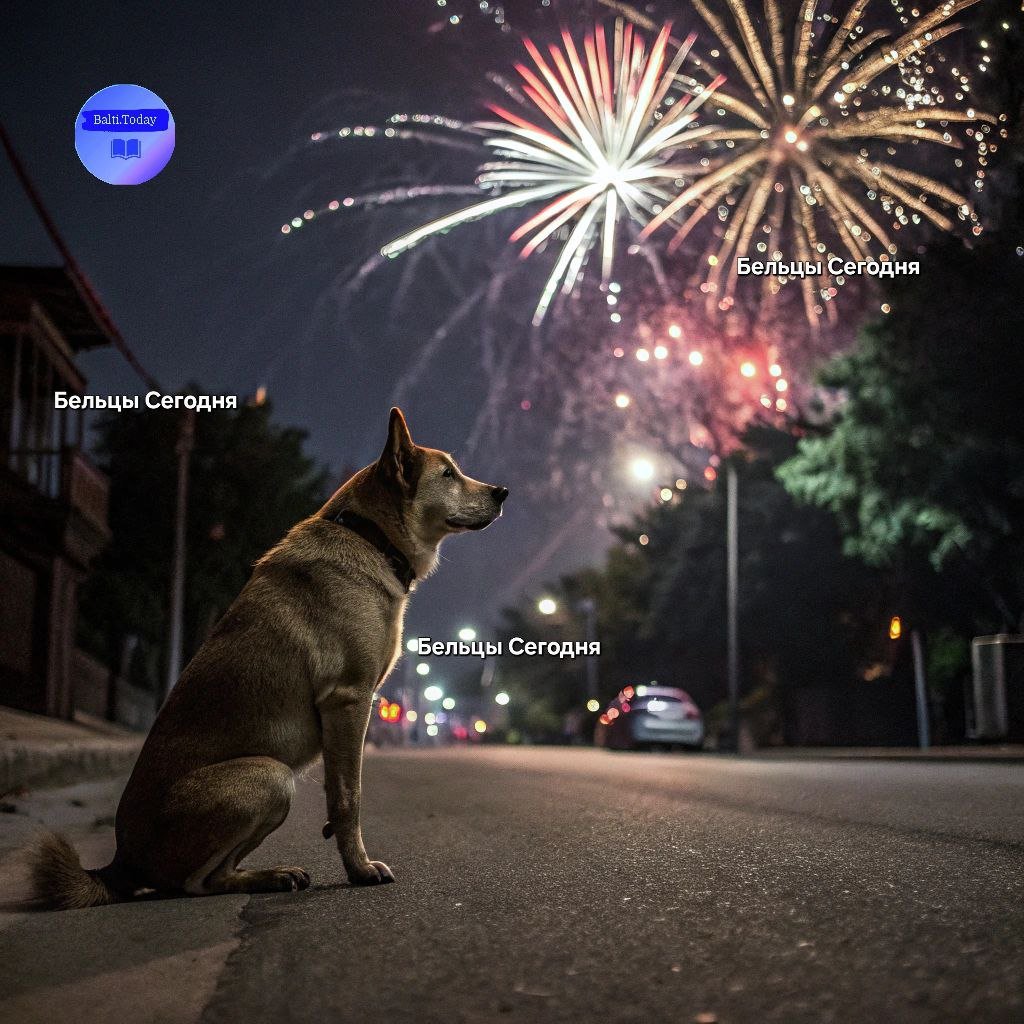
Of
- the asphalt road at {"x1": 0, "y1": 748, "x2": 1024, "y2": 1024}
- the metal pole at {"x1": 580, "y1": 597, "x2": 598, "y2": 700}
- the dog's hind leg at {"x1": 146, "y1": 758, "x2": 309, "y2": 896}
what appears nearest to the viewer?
the asphalt road at {"x1": 0, "y1": 748, "x2": 1024, "y2": 1024}

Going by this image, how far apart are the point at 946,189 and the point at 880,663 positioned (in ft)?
58.3

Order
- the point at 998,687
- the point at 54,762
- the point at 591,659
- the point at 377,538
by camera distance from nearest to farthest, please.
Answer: the point at 377,538 → the point at 54,762 → the point at 998,687 → the point at 591,659

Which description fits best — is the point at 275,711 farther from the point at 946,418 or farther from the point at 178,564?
the point at 946,418

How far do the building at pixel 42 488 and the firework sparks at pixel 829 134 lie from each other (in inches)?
462

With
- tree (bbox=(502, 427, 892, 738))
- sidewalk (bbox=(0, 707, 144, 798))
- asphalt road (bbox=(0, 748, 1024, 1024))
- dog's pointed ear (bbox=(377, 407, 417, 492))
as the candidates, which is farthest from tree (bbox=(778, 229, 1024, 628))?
dog's pointed ear (bbox=(377, 407, 417, 492))

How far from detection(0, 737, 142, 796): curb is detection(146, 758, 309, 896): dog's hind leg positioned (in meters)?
A: 4.63

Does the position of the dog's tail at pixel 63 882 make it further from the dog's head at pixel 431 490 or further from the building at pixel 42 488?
the building at pixel 42 488

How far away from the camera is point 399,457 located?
5289mm

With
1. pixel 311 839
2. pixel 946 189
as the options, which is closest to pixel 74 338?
pixel 946 189

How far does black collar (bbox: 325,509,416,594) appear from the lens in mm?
5195

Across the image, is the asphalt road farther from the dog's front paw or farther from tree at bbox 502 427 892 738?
tree at bbox 502 427 892 738

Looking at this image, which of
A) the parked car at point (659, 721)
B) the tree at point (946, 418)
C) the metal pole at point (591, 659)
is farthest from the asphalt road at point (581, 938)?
the metal pole at point (591, 659)

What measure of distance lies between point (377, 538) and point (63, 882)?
1.71m

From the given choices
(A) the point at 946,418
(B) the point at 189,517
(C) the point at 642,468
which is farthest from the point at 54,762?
(C) the point at 642,468
